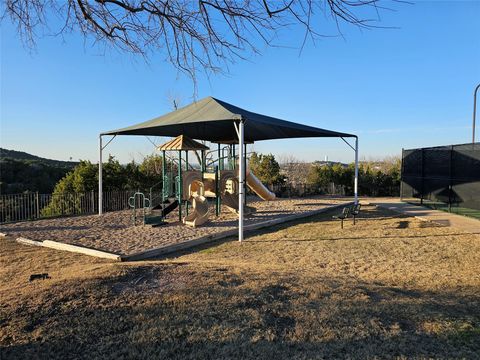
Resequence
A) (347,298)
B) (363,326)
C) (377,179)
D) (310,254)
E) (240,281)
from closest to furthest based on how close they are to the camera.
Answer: (363,326) → (347,298) → (240,281) → (310,254) → (377,179)

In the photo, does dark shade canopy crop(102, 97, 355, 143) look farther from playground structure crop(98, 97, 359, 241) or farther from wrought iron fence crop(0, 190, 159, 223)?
wrought iron fence crop(0, 190, 159, 223)

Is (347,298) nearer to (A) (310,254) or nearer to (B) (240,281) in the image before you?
(B) (240,281)

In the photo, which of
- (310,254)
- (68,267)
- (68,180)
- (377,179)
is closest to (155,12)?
(68,267)

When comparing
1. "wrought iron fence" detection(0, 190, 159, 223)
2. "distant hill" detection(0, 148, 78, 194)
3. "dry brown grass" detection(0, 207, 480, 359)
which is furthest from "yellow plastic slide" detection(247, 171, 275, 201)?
"distant hill" detection(0, 148, 78, 194)

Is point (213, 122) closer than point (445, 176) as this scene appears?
Yes

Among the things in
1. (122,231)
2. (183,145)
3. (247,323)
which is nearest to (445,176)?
(183,145)

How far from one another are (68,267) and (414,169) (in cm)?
1520

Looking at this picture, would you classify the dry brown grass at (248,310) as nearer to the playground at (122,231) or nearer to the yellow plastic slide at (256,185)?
the playground at (122,231)

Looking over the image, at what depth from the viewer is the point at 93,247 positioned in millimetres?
7754

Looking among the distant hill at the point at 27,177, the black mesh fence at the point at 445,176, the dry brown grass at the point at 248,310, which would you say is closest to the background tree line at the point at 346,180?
the black mesh fence at the point at 445,176

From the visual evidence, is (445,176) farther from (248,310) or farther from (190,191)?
(248,310)

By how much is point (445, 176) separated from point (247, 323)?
41.5ft

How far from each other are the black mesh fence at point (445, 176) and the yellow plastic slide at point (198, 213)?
348 inches

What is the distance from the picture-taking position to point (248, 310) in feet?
11.6
